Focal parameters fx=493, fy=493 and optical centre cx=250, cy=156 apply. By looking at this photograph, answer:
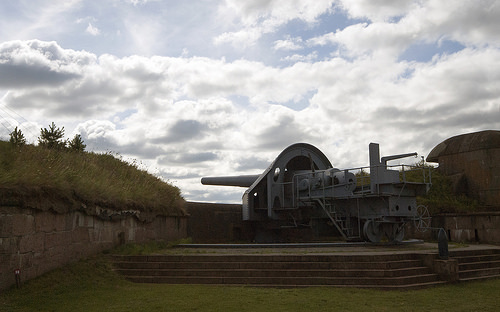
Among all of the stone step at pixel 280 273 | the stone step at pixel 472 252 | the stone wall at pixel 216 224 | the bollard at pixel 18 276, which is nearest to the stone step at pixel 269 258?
the stone step at pixel 280 273

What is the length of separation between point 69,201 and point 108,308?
141 inches

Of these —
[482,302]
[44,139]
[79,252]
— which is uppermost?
[44,139]

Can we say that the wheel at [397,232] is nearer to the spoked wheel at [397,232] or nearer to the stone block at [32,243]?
the spoked wheel at [397,232]

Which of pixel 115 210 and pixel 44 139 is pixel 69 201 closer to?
pixel 115 210

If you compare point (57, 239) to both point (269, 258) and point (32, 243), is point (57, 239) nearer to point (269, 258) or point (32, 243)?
point (32, 243)

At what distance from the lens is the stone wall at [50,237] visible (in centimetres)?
927

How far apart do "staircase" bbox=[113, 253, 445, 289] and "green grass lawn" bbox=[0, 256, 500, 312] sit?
1.38ft

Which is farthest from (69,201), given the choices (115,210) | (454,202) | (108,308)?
(454,202)

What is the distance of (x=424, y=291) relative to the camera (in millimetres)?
9648

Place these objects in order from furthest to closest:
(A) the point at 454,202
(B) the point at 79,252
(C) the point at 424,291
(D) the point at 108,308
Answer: (A) the point at 454,202, (B) the point at 79,252, (C) the point at 424,291, (D) the point at 108,308

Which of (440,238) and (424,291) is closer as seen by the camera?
(424,291)

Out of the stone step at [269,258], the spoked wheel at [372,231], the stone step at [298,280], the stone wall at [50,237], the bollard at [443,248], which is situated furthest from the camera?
the spoked wheel at [372,231]

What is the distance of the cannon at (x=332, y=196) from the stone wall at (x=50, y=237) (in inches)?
237

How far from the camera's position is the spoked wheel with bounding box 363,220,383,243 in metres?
15.4
